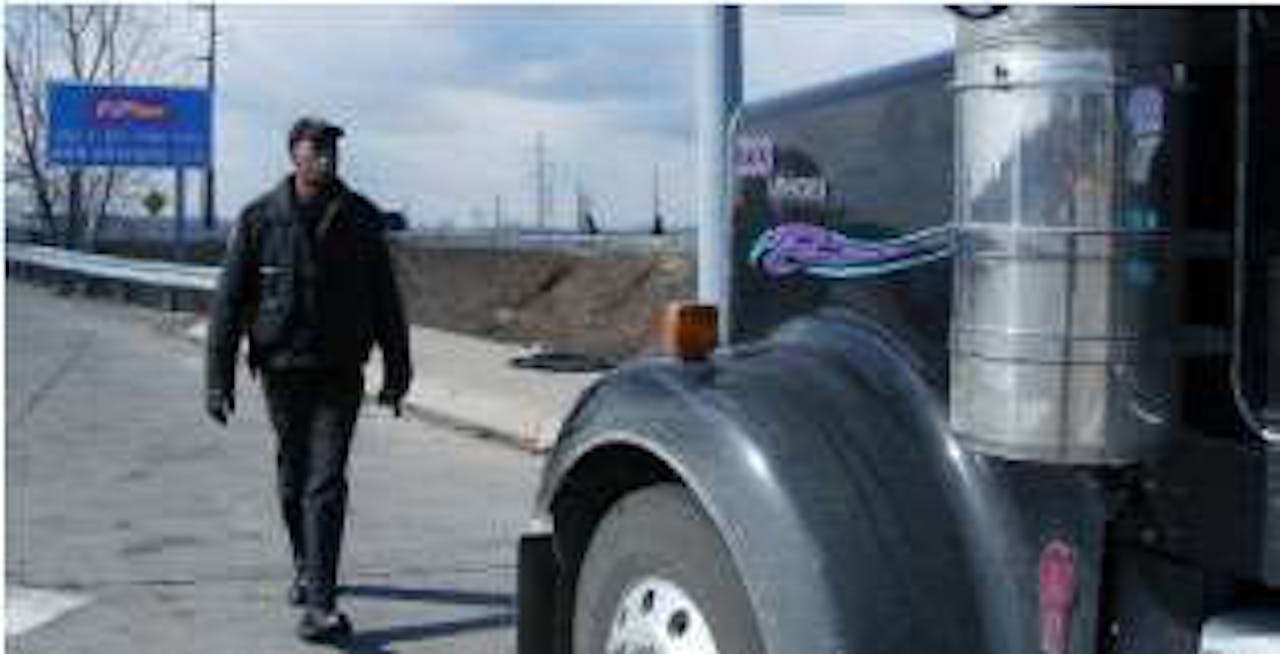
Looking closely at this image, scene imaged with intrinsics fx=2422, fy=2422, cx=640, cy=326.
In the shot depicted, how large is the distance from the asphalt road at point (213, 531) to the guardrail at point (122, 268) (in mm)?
9831

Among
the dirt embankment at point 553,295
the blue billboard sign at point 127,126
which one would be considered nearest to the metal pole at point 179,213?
the blue billboard sign at point 127,126

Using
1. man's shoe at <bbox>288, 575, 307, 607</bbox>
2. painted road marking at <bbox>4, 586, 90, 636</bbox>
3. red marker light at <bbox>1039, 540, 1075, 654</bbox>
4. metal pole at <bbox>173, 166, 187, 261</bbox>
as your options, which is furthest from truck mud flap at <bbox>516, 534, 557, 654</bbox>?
metal pole at <bbox>173, 166, 187, 261</bbox>

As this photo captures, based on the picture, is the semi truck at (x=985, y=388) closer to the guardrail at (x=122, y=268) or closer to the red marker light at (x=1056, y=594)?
the red marker light at (x=1056, y=594)

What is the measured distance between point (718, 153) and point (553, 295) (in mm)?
26480

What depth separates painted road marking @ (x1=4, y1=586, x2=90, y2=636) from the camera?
824 cm

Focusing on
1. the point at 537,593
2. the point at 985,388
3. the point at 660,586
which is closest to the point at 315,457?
the point at 537,593

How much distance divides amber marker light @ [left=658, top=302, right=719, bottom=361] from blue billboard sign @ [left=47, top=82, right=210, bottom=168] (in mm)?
40644

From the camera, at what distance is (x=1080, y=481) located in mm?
4164

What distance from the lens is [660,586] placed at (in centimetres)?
493

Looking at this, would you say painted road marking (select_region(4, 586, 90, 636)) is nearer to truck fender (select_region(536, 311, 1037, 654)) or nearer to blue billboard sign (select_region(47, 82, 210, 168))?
truck fender (select_region(536, 311, 1037, 654))

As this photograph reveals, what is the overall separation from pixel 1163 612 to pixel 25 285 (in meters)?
35.7

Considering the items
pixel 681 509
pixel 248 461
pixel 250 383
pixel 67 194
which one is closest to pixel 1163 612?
pixel 681 509

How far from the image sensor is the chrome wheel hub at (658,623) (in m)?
4.75

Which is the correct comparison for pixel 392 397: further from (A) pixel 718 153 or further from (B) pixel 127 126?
(B) pixel 127 126
